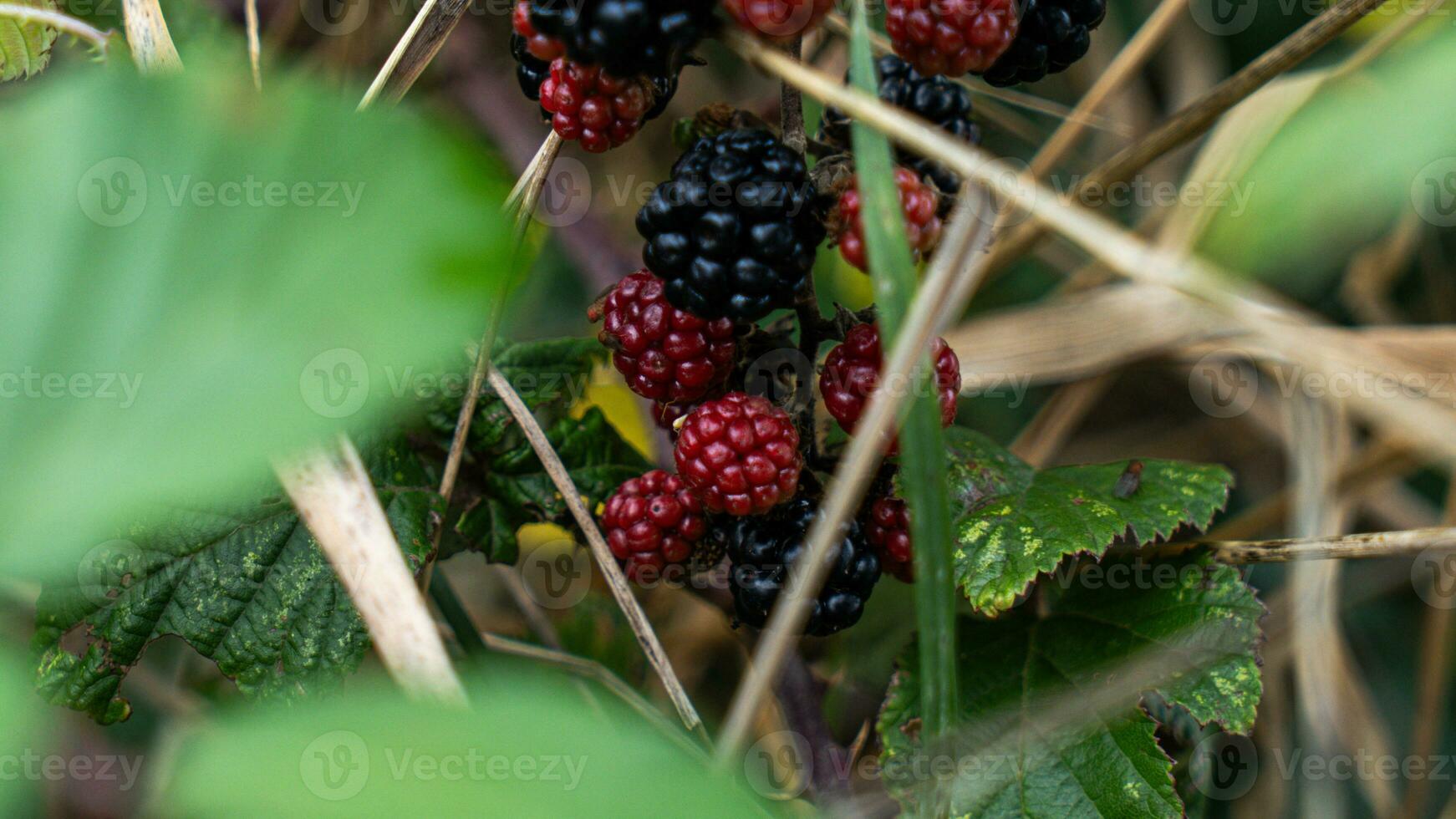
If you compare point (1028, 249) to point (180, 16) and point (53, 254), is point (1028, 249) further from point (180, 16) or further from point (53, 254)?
point (53, 254)

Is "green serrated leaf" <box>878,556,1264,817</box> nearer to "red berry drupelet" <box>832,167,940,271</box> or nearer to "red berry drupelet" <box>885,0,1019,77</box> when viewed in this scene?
"red berry drupelet" <box>832,167,940,271</box>

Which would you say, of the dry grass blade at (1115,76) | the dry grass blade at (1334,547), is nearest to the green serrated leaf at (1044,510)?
the dry grass blade at (1334,547)

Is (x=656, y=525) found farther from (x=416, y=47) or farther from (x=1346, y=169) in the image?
(x=1346, y=169)

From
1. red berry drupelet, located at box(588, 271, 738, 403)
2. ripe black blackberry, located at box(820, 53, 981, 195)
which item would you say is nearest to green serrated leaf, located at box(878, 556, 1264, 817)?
red berry drupelet, located at box(588, 271, 738, 403)

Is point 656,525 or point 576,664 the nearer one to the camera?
point 656,525

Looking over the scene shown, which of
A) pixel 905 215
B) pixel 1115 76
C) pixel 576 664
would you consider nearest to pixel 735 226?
pixel 905 215

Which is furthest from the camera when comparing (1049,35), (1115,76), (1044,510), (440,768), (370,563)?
(1115,76)

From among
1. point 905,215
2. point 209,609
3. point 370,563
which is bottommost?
point 209,609

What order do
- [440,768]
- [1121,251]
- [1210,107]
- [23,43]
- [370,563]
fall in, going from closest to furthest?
[440,768], [1121,251], [370,563], [23,43], [1210,107]
